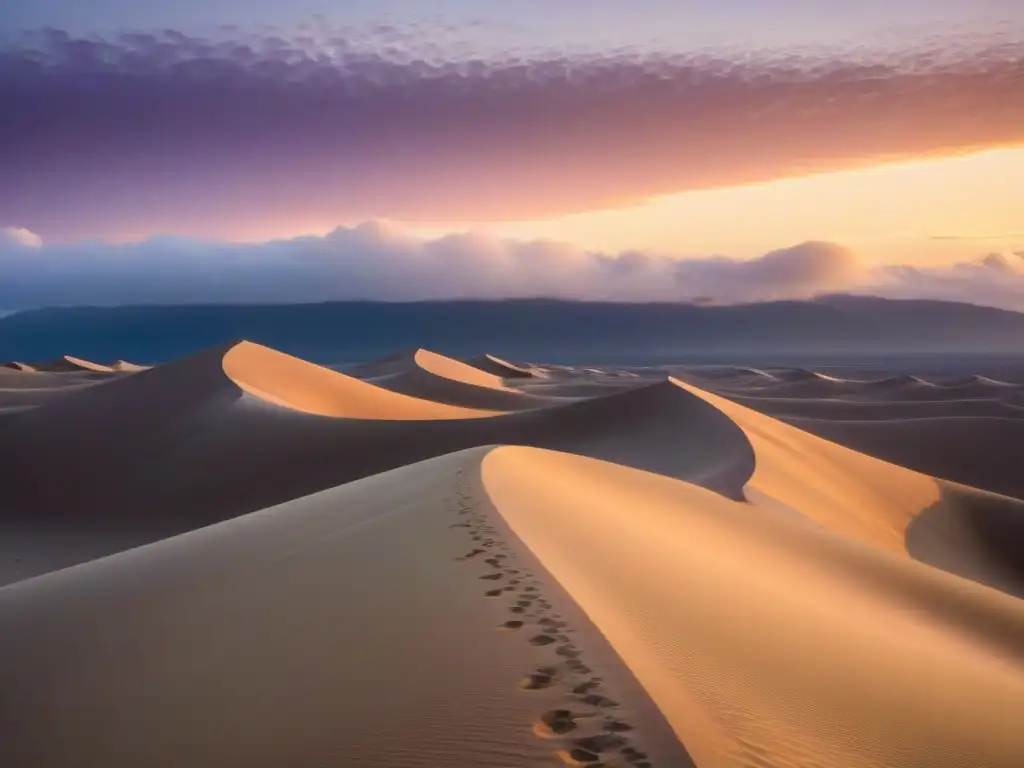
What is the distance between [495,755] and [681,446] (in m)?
19.8

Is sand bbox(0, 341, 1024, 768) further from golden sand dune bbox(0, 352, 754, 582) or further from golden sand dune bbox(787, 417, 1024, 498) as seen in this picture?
golden sand dune bbox(787, 417, 1024, 498)

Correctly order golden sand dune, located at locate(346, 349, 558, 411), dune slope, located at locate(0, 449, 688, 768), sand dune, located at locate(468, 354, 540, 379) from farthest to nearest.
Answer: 1. sand dune, located at locate(468, 354, 540, 379)
2. golden sand dune, located at locate(346, 349, 558, 411)
3. dune slope, located at locate(0, 449, 688, 768)

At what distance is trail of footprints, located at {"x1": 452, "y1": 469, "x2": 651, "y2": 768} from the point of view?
9.94 feet

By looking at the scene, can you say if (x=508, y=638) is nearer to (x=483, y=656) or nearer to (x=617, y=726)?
(x=483, y=656)

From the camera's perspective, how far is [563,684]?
3.57 m

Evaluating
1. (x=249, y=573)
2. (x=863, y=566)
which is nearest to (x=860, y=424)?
(x=863, y=566)

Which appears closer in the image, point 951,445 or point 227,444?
point 227,444

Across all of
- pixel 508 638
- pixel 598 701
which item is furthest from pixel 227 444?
pixel 598 701

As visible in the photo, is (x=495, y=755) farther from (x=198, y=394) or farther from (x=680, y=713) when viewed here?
(x=198, y=394)

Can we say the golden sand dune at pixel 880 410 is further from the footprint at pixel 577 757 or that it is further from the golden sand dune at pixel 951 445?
the footprint at pixel 577 757

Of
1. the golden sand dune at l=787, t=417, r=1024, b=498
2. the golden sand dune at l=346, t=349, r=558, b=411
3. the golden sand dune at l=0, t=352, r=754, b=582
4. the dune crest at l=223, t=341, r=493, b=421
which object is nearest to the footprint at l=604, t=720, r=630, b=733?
the golden sand dune at l=0, t=352, r=754, b=582

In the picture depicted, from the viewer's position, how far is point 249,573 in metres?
6.20

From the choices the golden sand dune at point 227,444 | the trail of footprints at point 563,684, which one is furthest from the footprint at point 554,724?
the golden sand dune at point 227,444

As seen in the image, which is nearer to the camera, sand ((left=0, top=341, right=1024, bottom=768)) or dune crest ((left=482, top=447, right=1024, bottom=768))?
sand ((left=0, top=341, right=1024, bottom=768))
